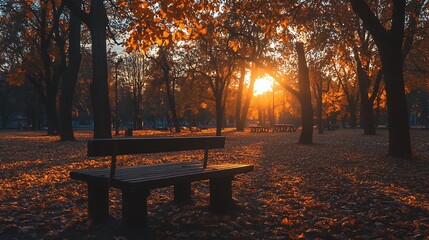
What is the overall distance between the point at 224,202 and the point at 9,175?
6.31 meters

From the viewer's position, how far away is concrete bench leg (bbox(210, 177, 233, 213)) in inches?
233

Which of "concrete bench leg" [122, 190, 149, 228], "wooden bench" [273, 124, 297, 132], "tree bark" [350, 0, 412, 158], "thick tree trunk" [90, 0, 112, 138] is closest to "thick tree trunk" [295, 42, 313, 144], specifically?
"tree bark" [350, 0, 412, 158]

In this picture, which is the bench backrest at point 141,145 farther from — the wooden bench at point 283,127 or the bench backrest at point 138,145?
the wooden bench at point 283,127

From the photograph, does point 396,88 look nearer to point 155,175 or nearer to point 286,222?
point 286,222

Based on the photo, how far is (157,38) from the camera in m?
9.09

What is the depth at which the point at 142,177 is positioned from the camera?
16.0 feet

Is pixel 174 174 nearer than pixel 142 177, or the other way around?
pixel 142 177

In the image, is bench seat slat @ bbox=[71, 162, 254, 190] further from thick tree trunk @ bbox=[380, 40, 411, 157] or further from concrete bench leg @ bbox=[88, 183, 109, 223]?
thick tree trunk @ bbox=[380, 40, 411, 157]

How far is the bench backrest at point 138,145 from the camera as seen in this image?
4.60 meters

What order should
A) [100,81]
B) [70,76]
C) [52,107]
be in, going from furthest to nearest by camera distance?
[52,107], [70,76], [100,81]

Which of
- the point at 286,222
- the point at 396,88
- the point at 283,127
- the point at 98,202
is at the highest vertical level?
the point at 396,88

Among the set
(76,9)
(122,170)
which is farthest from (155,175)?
(76,9)

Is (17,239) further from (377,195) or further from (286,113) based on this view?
(286,113)

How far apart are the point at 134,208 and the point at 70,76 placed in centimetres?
2071
